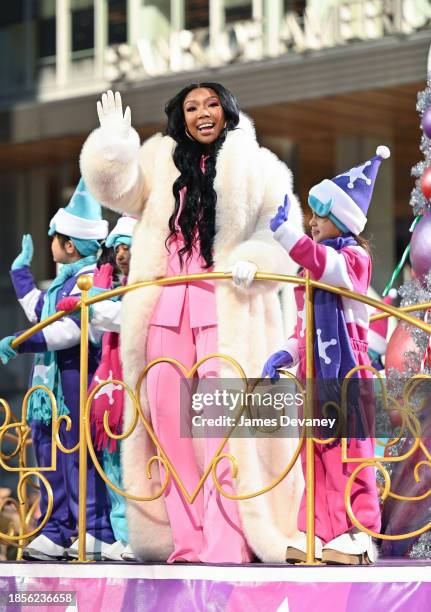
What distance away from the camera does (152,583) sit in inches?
189

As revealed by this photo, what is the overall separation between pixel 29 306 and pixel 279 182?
5.13ft

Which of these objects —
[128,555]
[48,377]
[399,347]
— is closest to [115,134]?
[48,377]

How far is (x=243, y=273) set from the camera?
4.91 m

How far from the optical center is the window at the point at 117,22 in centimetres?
1503

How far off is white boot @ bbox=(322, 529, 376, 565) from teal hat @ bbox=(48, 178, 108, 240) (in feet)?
7.21

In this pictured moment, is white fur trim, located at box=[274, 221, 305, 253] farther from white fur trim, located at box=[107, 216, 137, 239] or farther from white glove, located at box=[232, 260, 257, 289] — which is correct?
white fur trim, located at box=[107, 216, 137, 239]

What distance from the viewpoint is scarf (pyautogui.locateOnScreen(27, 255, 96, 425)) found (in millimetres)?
6074

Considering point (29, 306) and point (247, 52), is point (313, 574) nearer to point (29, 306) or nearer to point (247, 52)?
point (29, 306)

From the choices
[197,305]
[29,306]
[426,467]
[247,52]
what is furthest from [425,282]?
[247,52]

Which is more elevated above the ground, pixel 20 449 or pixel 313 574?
pixel 20 449

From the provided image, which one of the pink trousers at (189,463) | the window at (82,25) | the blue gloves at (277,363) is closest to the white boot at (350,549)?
the pink trousers at (189,463)

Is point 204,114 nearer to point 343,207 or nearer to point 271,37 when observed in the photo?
point 343,207

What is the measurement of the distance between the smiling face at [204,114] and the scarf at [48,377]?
4.08 feet

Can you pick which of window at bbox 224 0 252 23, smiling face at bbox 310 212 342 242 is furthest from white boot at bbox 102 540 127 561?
window at bbox 224 0 252 23
